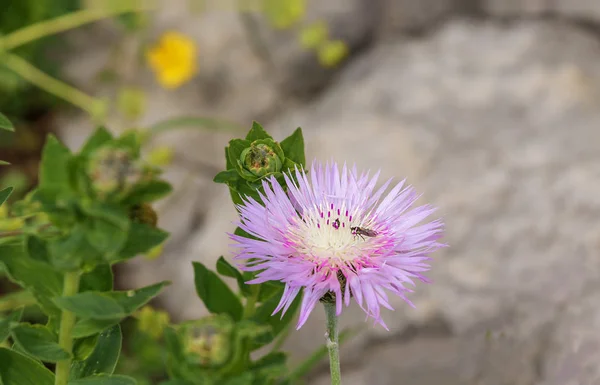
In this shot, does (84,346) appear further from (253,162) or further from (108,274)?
(253,162)

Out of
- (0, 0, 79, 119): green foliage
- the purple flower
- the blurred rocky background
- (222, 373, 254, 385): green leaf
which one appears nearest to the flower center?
the purple flower

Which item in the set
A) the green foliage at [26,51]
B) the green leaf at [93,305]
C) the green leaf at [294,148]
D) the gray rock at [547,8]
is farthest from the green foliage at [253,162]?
the gray rock at [547,8]

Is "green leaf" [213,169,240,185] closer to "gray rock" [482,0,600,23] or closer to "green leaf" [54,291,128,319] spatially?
"green leaf" [54,291,128,319]

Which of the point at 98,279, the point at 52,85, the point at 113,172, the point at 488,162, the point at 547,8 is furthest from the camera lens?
the point at 547,8

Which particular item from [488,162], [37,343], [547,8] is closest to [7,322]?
[37,343]

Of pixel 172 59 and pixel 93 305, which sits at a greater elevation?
pixel 172 59

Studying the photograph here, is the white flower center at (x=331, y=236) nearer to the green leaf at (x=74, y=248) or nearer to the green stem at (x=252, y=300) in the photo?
the green stem at (x=252, y=300)

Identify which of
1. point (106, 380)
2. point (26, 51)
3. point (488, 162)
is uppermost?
point (26, 51)
